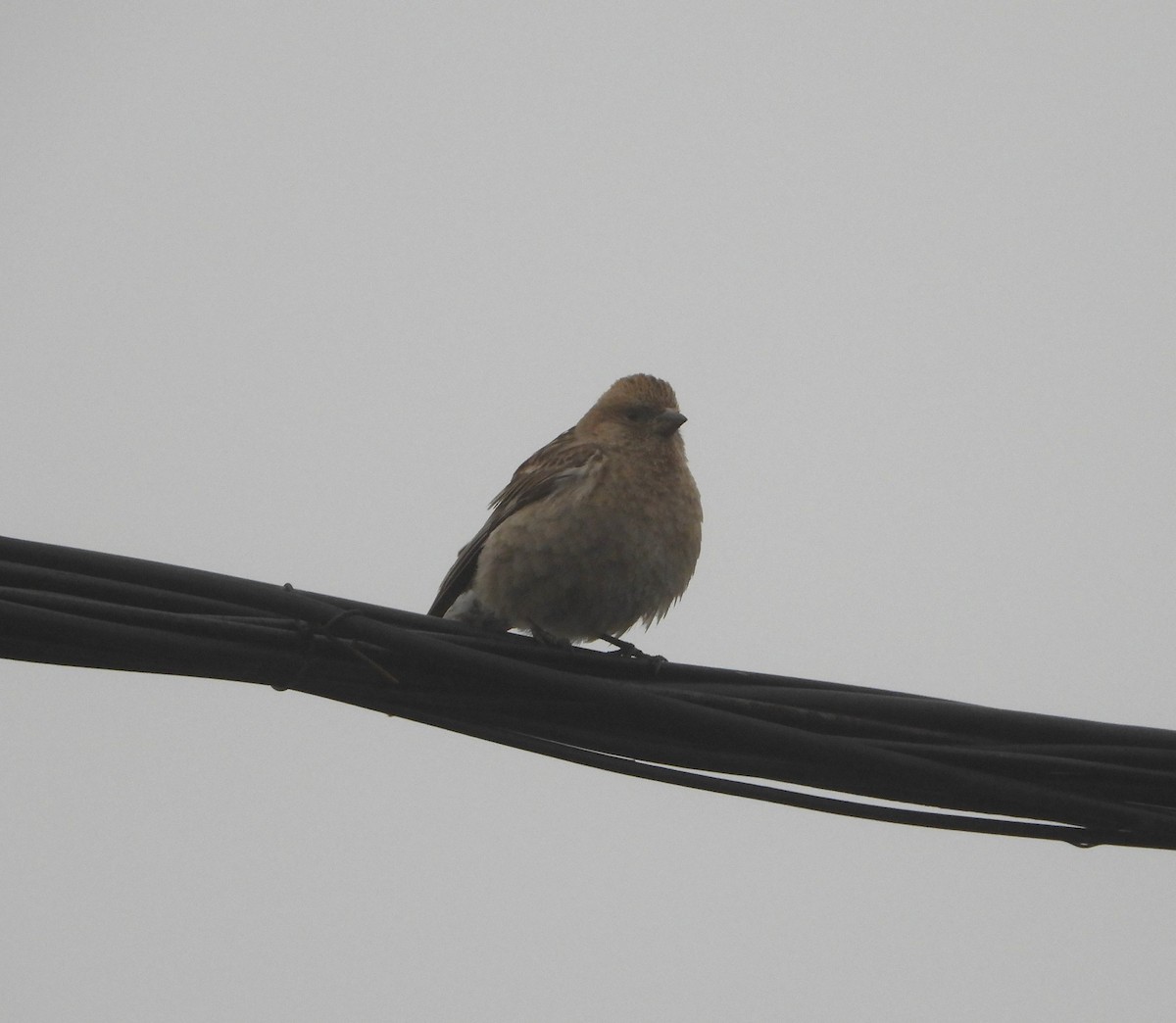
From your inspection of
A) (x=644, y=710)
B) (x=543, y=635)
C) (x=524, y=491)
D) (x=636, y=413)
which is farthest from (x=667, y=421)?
(x=644, y=710)

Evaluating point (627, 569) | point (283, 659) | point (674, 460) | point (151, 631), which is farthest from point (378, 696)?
point (674, 460)

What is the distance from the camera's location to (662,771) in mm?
3432

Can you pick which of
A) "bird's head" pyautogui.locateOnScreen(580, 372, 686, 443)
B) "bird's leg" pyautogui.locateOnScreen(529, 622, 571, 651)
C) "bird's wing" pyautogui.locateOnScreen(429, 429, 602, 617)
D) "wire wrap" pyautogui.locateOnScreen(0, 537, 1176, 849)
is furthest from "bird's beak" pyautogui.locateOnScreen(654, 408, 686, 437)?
"wire wrap" pyautogui.locateOnScreen(0, 537, 1176, 849)

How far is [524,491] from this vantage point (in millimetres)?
6062

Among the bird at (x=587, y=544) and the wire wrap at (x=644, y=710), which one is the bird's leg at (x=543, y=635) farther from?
the wire wrap at (x=644, y=710)

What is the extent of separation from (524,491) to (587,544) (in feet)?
1.79

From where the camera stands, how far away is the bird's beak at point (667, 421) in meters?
6.42

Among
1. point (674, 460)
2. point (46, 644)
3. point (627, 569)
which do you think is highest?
point (674, 460)

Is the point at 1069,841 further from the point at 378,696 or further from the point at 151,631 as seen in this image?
the point at 151,631

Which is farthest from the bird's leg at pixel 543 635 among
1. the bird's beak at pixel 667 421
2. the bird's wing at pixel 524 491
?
the bird's beak at pixel 667 421

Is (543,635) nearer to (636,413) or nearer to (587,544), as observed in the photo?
(587,544)

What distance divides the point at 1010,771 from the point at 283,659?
1768mm

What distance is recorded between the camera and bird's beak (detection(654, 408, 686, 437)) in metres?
6.42

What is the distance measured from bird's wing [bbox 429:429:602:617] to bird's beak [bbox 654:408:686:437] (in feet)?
1.33
